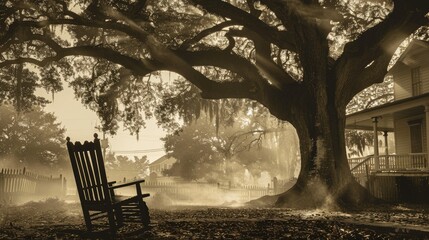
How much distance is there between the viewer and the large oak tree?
13.2 meters

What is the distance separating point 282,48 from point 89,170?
1060 centimetres

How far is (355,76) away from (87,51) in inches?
362

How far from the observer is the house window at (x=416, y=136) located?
21547 mm

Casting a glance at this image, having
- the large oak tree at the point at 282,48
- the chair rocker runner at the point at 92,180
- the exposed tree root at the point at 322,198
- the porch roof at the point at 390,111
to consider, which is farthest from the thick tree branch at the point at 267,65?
the chair rocker runner at the point at 92,180

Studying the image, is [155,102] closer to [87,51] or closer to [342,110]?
[87,51]

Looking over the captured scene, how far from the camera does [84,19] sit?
1454 cm

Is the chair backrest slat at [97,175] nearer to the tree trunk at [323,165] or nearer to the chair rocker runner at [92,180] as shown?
the chair rocker runner at [92,180]

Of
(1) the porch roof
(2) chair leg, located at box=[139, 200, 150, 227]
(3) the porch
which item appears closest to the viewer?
(2) chair leg, located at box=[139, 200, 150, 227]

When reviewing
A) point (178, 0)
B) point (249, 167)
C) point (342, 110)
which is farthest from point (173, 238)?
point (249, 167)

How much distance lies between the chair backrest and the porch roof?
50.2 ft

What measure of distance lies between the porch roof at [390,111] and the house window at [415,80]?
4.83ft

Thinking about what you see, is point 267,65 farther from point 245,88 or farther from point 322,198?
point 322,198

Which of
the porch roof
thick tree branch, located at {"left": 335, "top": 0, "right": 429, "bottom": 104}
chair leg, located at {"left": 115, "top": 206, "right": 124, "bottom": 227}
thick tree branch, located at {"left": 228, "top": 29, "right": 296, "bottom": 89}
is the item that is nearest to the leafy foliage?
the porch roof

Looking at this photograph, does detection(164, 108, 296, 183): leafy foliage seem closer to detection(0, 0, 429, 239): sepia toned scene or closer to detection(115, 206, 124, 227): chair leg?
detection(0, 0, 429, 239): sepia toned scene
